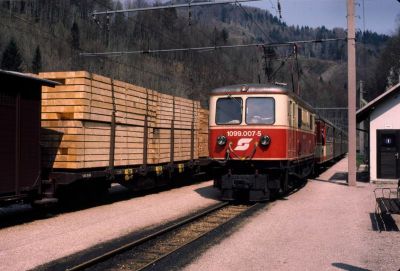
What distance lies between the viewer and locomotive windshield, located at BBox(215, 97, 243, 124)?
48.0 ft

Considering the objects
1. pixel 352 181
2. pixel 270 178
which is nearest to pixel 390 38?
pixel 352 181

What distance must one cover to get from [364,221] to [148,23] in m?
33.2

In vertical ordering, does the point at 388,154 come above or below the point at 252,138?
below

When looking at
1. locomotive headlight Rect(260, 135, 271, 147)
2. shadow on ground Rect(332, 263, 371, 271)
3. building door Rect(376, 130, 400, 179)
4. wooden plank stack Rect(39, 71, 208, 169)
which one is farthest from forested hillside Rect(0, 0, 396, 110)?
shadow on ground Rect(332, 263, 371, 271)

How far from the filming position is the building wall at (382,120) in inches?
810

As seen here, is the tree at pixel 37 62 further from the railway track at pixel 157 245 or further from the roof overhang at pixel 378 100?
the railway track at pixel 157 245

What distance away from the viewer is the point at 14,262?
24.2 ft

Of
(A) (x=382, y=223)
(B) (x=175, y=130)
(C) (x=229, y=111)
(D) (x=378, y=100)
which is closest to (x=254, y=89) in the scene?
(C) (x=229, y=111)

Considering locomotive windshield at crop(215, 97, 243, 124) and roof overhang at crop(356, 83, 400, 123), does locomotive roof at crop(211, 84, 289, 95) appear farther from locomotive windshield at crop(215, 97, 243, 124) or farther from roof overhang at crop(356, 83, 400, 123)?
roof overhang at crop(356, 83, 400, 123)

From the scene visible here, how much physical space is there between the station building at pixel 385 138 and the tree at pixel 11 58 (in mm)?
44672

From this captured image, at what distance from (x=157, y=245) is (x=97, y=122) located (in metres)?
5.04

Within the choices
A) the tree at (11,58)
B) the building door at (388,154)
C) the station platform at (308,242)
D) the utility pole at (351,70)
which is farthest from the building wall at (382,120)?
the tree at (11,58)

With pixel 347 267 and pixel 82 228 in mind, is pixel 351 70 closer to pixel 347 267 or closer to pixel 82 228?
pixel 82 228

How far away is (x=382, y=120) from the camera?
20734mm
